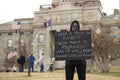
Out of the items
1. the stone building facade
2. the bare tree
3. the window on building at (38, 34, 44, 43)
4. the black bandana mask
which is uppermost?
the stone building facade

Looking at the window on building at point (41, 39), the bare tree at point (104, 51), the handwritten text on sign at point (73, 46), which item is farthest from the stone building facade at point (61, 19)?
the handwritten text on sign at point (73, 46)

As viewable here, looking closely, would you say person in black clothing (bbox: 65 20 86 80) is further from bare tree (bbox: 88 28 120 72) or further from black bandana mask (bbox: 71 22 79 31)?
bare tree (bbox: 88 28 120 72)

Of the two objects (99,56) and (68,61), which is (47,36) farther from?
(68,61)

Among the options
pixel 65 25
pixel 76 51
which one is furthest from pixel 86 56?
pixel 65 25

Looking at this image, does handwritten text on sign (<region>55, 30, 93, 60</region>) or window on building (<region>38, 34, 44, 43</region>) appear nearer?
handwritten text on sign (<region>55, 30, 93, 60</region>)

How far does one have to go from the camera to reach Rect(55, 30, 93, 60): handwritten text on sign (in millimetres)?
12961

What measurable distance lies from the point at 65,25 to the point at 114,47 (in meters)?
34.9

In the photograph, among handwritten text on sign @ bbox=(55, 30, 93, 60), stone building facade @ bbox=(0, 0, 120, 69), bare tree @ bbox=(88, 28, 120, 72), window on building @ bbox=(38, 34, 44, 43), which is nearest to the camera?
handwritten text on sign @ bbox=(55, 30, 93, 60)

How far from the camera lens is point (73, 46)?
512 inches

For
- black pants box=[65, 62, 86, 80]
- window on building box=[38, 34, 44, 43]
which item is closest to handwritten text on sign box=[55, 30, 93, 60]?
black pants box=[65, 62, 86, 80]

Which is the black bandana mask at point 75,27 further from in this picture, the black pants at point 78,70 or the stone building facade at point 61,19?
the stone building facade at point 61,19

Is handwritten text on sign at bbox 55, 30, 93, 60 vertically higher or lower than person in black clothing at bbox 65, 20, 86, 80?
higher

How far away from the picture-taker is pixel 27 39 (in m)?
96.1

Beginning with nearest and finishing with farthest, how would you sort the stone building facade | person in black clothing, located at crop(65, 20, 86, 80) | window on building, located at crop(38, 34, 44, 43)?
person in black clothing, located at crop(65, 20, 86, 80) < the stone building facade < window on building, located at crop(38, 34, 44, 43)
